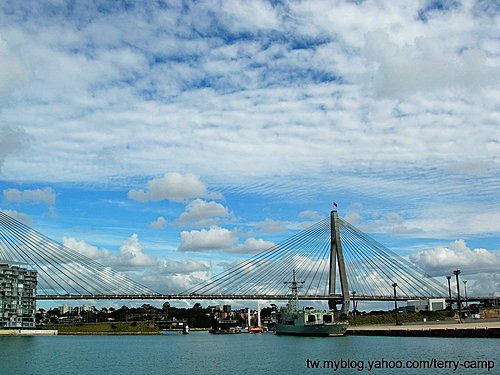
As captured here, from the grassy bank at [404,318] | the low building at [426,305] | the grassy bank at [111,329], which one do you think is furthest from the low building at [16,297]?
the low building at [426,305]

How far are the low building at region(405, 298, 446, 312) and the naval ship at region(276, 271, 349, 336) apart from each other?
128ft

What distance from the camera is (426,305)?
139750 millimetres

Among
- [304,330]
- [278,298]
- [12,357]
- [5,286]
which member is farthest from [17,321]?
[12,357]

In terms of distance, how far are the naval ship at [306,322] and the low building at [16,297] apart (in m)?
51.2

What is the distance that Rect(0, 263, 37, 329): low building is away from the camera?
121375 millimetres

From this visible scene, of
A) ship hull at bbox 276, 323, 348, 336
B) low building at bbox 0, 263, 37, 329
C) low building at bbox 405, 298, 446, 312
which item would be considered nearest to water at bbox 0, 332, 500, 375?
ship hull at bbox 276, 323, 348, 336

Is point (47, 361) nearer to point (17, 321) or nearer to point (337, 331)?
point (337, 331)

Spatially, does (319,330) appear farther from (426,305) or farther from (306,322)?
(426,305)

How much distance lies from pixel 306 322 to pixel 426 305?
59931 millimetres

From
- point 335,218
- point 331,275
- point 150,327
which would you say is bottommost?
point 150,327

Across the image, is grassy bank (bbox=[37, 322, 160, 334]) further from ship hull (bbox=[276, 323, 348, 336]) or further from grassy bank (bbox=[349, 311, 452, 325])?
ship hull (bbox=[276, 323, 348, 336])

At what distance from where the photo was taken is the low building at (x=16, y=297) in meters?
121

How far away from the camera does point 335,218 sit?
311 ft

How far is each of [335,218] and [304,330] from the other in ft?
58.2
